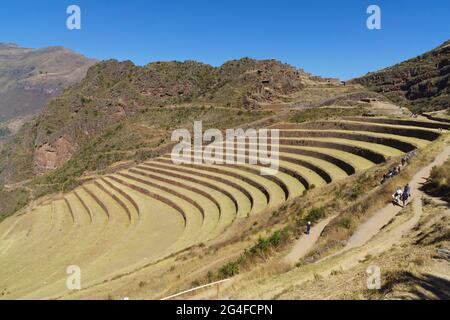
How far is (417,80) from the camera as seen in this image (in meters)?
68.6

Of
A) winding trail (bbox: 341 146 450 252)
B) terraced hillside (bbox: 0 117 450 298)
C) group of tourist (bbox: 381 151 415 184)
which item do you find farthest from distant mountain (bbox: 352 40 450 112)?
winding trail (bbox: 341 146 450 252)

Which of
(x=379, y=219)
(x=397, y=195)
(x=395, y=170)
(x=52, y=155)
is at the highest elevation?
(x=395, y=170)

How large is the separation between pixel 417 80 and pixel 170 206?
204 feet

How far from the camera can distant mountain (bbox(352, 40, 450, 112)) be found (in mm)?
58244

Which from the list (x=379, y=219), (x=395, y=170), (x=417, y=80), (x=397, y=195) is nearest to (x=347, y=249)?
(x=379, y=219)

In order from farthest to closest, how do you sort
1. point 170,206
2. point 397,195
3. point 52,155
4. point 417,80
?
point 417,80, point 52,155, point 170,206, point 397,195

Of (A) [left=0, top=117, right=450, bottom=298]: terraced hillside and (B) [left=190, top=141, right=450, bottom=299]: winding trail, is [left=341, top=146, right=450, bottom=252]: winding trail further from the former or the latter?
(A) [left=0, top=117, right=450, bottom=298]: terraced hillside

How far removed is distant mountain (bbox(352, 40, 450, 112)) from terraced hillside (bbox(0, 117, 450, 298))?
103 feet

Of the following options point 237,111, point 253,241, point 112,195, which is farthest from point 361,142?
point 237,111

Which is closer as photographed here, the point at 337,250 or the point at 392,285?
the point at 392,285

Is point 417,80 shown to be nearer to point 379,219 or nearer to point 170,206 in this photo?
point 170,206
